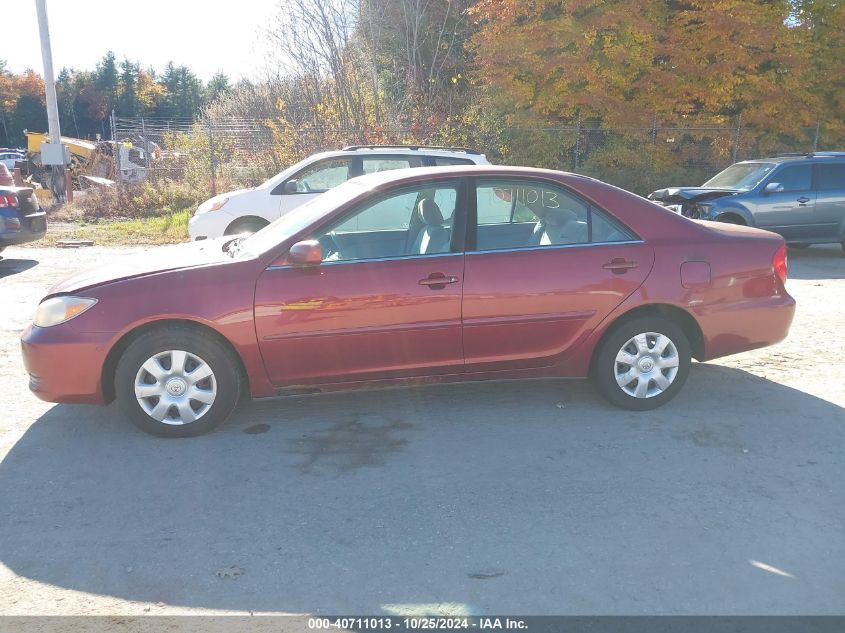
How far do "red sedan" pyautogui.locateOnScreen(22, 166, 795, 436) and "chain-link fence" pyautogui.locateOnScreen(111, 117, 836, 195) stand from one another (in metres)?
13.1

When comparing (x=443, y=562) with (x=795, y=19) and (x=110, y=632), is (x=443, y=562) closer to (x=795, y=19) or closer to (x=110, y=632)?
(x=110, y=632)

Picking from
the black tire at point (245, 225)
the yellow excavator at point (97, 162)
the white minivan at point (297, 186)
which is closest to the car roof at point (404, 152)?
the white minivan at point (297, 186)

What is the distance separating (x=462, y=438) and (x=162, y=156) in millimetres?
15491

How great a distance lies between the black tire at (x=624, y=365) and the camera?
16.0 ft

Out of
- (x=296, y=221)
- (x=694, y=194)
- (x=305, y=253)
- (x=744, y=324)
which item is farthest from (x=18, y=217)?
(x=694, y=194)

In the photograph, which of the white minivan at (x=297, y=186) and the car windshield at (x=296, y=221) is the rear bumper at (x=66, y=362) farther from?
the white minivan at (x=297, y=186)

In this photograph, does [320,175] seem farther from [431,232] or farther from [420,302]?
[420,302]

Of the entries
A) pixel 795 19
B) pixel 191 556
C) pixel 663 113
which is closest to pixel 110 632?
pixel 191 556

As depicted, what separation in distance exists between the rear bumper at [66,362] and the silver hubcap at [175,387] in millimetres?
270

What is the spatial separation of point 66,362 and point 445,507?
2465mm

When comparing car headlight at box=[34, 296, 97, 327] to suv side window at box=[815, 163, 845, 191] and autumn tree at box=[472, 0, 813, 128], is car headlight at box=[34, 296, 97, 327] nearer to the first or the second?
suv side window at box=[815, 163, 845, 191]

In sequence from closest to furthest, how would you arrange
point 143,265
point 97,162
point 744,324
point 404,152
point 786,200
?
point 143,265, point 744,324, point 404,152, point 786,200, point 97,162

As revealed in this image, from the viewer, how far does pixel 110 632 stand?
2.77 metres

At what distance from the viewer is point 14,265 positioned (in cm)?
1094
